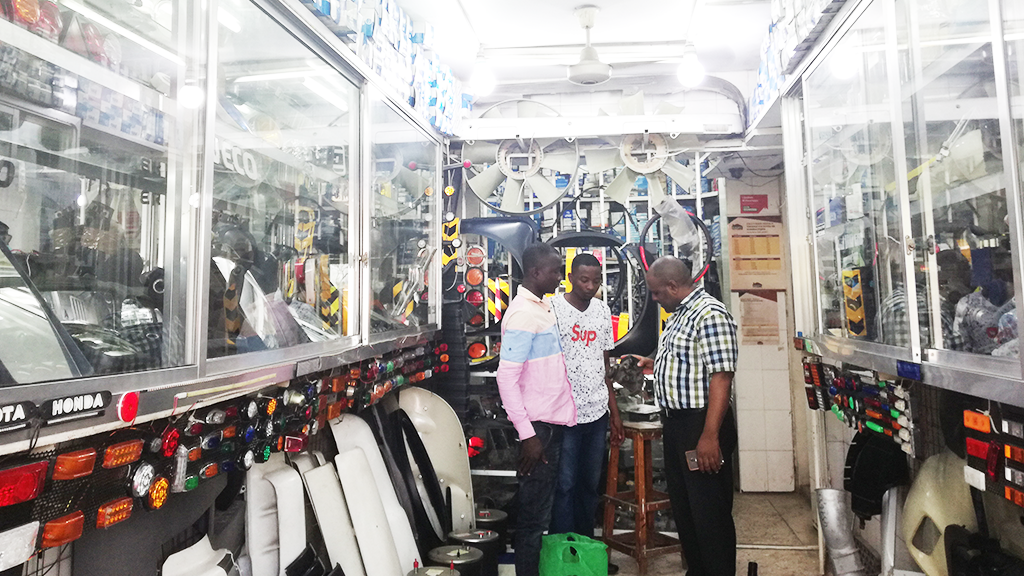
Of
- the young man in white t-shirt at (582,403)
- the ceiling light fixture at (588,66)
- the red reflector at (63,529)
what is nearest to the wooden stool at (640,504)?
the young man in white t-shirt at (582,403)

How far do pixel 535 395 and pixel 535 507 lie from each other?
22.9 inches

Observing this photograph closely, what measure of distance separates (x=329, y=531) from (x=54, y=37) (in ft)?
6.38

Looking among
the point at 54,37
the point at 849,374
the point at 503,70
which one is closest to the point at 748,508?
the point at 849,374

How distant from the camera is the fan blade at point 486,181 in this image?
464 centimetres

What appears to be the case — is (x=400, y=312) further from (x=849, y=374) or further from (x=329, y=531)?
(x=849, y=374)

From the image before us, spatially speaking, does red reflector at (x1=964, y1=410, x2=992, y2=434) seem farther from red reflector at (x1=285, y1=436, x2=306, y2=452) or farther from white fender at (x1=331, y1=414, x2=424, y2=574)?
white fender at (x1=331, y1=414, x2=424, y2=574)

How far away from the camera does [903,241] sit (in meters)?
2.24

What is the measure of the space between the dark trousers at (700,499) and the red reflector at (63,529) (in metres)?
2.53

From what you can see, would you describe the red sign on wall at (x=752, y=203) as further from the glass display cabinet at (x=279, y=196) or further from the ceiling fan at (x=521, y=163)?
the glass display cabinet at (x=279, y=196)

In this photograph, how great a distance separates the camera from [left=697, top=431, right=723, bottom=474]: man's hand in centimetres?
297

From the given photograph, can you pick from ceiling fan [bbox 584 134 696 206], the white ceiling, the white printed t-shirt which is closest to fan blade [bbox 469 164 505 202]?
ceiling fan [bbox 584 134 696 206]

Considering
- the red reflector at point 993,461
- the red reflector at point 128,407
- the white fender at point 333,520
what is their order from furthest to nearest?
the white fender at point 333,520 → the red reflector at point 993,461 → the red reflector at point 128,407

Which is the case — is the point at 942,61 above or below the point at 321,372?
above

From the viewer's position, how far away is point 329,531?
101 inches
